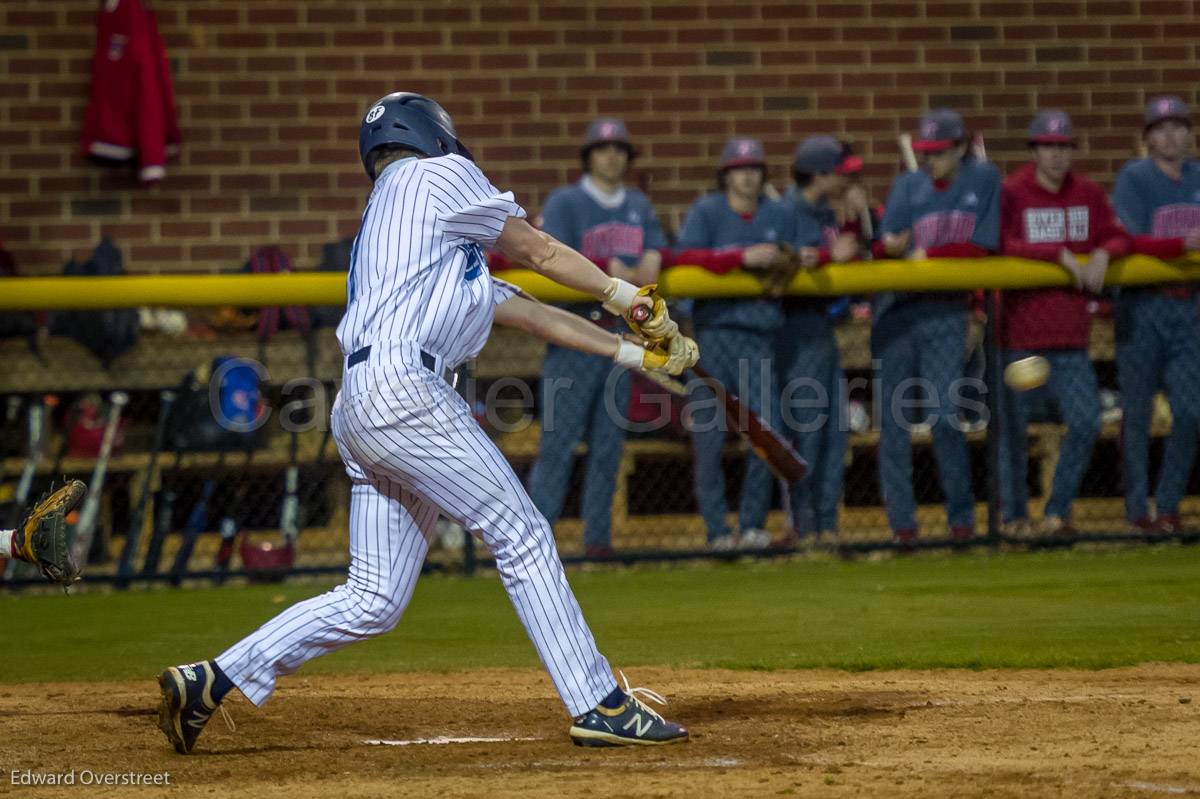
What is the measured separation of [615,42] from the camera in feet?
38.5

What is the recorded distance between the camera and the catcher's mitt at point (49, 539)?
4.94m

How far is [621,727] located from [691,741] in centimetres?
25

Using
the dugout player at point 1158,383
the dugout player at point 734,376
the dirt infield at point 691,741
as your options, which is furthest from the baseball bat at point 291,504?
the dugout player at point 1158,383

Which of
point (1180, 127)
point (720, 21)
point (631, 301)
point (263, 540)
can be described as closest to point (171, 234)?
point (263, 540)

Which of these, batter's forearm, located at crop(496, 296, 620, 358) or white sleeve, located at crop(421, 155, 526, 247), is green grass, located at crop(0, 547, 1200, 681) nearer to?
batter's forearm, located at crop(496, 296, 620, 358)

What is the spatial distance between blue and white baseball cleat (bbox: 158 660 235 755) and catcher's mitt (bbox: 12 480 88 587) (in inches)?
23.3

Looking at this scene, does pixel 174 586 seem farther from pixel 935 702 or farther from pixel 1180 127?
pixel 1180 127

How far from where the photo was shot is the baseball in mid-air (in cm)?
878

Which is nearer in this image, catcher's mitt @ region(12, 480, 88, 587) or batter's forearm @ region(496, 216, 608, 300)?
batter's forearm @ region(496, 216, 608, 300)

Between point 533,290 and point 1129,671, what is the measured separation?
385cm

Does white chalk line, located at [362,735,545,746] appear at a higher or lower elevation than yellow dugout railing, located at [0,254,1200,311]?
lower

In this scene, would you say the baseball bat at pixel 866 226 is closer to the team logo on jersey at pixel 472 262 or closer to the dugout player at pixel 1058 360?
the dugout player at pixel 1058 360

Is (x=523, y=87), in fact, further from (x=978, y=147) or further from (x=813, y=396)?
(x=813, y=396)

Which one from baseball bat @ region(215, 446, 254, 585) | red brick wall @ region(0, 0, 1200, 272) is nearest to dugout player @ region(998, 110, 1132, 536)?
red brick wall @ region(0, 0, 1200, 272)
